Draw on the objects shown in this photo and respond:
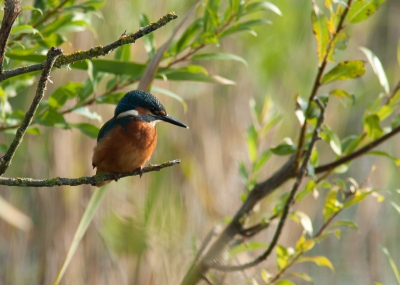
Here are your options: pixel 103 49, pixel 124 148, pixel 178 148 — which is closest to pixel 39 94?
pixel 103 49

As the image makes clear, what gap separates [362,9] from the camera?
4.49 ft

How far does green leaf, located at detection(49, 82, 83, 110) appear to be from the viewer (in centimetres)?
148

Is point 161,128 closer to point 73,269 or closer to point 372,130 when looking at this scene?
point 73,269

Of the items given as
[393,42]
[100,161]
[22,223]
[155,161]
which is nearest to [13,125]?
[100,161]

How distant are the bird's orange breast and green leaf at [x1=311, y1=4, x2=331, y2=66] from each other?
550 millimetres

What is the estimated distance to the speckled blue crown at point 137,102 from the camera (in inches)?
62.1

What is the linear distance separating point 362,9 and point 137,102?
2.13ft

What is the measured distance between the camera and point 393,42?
3998 mm

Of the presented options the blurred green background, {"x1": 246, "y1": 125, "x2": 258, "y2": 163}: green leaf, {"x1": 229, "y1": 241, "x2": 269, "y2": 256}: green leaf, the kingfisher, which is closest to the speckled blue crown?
the kingfisher

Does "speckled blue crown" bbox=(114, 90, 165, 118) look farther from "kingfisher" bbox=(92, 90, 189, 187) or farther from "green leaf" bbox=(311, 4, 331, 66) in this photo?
"green leaf" bbox=(311, 4, 331, 66)

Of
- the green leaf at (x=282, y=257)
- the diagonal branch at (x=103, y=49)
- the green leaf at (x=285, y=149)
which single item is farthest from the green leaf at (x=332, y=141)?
the diagonal branch at (x=103, y=49)

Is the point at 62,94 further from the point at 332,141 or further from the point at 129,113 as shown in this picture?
the point at 332,141

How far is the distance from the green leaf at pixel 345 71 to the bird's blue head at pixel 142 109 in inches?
16.7

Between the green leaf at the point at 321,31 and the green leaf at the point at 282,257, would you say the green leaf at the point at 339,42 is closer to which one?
the green leaf at the point at 321,31
